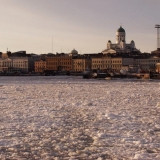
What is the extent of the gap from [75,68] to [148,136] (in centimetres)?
10338

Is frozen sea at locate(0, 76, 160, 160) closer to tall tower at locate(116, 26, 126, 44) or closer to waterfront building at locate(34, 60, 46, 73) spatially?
waterfront building at locate(34, 60, 46, 73)

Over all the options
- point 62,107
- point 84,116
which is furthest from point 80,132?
point 62,107

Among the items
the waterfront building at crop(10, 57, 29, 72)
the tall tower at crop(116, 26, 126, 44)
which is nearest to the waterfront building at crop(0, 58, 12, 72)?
the waterfront building at crop(10, 57, 29, 72)

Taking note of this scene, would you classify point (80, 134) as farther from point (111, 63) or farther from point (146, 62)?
point (146, 62)

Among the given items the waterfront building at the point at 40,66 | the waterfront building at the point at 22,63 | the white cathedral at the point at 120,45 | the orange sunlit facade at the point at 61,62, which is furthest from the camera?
the white cathedral at the point at 120,45

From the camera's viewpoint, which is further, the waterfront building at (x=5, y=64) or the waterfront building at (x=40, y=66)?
the waterfront building at (x=5, y=64)

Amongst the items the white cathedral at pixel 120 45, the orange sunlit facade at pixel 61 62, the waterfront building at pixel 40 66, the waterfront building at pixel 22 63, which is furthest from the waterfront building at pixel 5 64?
the white cathedral at pixel 120 45

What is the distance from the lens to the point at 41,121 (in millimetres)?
8977

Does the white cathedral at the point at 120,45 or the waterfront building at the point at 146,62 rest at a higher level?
the white cathedral at the point at 120,45

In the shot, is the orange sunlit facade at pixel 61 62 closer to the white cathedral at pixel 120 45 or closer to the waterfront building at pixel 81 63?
the waterfront building at pixel 81 63

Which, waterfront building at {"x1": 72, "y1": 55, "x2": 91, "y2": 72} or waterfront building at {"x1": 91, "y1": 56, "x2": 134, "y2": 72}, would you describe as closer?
waterfront building at {"x1": 91, "y1": 56, "x2": 134, "y2": 72}

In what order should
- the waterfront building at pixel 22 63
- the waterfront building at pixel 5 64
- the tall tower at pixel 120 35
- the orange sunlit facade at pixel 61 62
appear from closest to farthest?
the orange sunlit facade at pixel 61 62, the waterfront building at pixel 22 63, the waterfront building at pixel 5 64, the tall tower at pixel 120 35

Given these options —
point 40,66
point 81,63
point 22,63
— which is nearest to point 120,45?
point 81,63

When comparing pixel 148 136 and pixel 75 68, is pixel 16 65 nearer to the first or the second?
pixel 75 68
